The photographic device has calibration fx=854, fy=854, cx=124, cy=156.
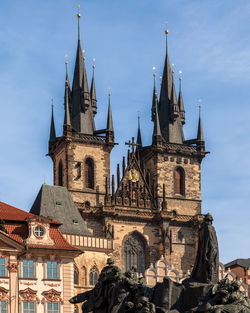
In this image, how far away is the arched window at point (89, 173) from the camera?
79062 millimetres

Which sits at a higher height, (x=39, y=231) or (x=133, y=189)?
(x=133, y=189)

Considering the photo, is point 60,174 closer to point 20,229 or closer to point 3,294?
point 20,229

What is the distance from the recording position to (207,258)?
20625 mm

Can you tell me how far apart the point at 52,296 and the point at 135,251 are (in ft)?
102

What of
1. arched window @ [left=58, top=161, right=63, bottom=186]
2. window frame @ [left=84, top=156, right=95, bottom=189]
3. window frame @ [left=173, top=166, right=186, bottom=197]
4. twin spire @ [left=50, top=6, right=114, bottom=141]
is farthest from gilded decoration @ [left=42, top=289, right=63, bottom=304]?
window frame @ [left=173, top=166, right=186, bottom=197]

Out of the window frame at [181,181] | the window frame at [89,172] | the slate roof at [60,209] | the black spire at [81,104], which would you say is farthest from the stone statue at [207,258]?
the window frame at [181,181]

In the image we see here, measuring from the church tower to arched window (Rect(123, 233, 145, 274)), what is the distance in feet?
14.9

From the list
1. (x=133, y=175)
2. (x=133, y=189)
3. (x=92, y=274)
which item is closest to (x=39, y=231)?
(x=92, y=274)

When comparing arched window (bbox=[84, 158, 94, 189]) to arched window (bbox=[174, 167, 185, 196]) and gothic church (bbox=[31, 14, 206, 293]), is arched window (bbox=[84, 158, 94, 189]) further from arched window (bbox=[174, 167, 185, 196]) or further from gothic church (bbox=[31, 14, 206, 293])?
arched window (bbox=[174, 167, 185, 196])

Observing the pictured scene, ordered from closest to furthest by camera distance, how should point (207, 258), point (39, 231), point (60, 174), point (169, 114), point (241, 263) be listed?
1. point (207, 258)
2. point (39, 231)
3. point (60, 174)
4. point (169, 114)
5. point (241, 263)

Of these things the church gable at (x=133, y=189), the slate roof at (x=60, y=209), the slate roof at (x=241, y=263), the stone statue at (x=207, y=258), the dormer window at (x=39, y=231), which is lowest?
the stone statue at (x=207, y=258)

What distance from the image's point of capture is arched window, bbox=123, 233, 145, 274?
254ft

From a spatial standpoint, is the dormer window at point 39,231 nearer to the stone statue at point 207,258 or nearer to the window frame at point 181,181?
the stone statue at point 207,258

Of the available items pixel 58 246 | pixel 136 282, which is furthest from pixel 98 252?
pixel 136 282
